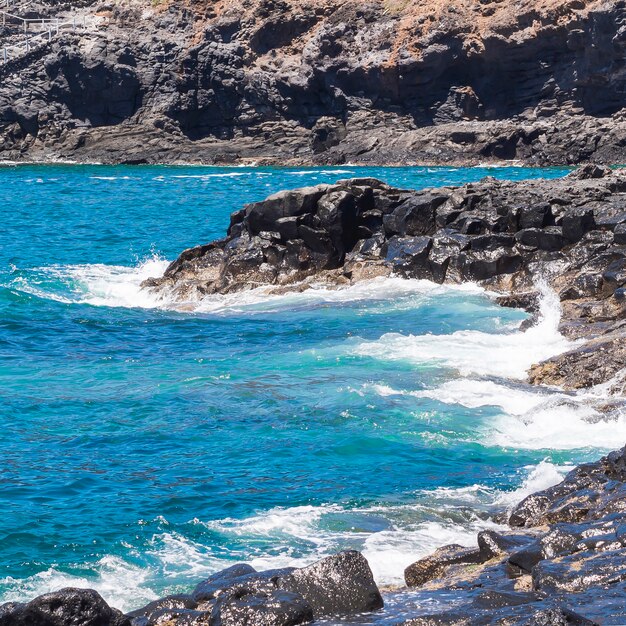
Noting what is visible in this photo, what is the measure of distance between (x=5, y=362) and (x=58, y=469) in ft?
23.5

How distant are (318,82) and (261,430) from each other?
7746 cm

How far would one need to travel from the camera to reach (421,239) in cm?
2877

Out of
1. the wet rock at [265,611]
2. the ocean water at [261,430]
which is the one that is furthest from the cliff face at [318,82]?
the wet rock at [265,611]

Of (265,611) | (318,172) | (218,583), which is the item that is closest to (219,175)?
(318,172)

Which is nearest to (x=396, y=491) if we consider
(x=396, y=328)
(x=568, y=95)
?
(x=396, y=328)

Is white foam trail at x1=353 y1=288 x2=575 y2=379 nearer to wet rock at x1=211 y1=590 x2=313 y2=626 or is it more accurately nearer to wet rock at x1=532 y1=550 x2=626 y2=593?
wet rock at x1=532 y1=550 x2=626 y2=593

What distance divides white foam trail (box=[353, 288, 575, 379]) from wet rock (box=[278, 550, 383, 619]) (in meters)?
9.76

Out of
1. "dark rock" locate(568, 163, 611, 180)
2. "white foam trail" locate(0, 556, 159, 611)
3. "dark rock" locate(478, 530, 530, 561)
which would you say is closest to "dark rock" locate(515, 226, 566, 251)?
"dark rock" locate(568, 163, 611, 180)

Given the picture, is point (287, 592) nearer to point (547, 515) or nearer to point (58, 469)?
point (547, 515)

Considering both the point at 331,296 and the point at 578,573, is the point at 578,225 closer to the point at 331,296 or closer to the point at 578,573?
the point at 331,296

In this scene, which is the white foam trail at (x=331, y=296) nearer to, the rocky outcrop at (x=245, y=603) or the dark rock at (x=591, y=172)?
the dark rock at (x=591, y=172)

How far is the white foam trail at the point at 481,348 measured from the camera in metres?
18.8

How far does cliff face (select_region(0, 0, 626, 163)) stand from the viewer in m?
81.9

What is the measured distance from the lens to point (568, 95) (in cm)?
8281
